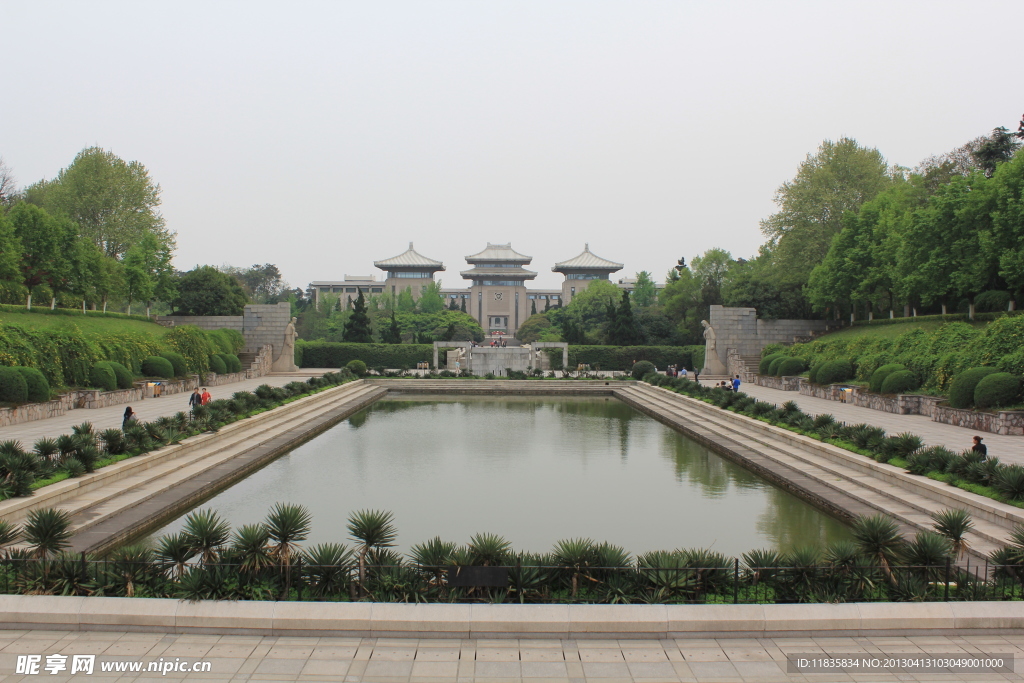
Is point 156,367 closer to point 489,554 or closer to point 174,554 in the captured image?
point 174,554

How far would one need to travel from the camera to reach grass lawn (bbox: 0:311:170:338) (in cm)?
2036

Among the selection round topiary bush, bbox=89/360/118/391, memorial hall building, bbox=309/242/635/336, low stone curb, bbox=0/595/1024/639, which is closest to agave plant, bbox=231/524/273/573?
low stone curb, bbox=0/595/1024/639

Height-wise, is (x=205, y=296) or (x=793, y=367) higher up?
(x=205, y=296)

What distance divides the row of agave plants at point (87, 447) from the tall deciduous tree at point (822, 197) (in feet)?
93.2

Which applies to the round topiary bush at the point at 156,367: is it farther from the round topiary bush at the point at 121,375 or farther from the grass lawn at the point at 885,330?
the grass lawn at the point at 885,330

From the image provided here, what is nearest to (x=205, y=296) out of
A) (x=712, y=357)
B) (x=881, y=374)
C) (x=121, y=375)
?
(x=121, y=375)

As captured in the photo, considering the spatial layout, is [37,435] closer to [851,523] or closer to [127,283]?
[851,523]

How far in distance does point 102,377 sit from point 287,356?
16.7m

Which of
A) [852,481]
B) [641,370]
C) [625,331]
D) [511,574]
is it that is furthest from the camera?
[625,331]

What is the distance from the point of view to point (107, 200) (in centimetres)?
3544

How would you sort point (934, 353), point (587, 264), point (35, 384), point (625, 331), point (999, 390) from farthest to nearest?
point (587, 264) < point (625, 331) < point (934, 353) < point (35, 384) < point (999, 390)

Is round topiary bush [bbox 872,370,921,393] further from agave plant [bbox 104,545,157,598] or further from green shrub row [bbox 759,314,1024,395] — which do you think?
agave plant [bbox 104,545,157,598]

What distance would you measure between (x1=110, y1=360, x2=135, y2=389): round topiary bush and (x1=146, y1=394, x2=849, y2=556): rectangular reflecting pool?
7.36m

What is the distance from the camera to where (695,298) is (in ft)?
144
